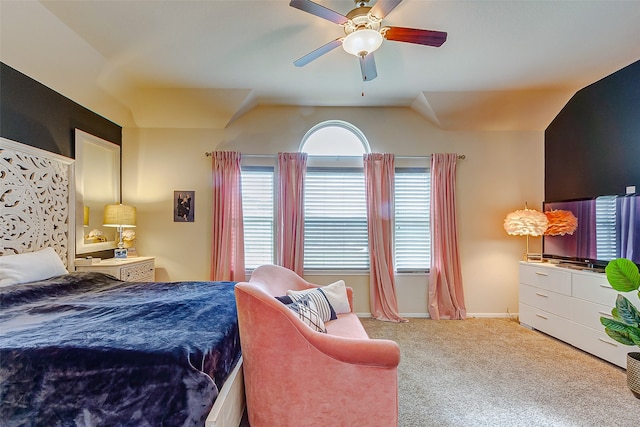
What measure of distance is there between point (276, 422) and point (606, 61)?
4304 mm

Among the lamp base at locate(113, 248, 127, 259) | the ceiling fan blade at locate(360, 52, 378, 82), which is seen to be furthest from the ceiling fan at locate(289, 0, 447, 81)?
the lamp base at locate(113, 248, 127, 259)

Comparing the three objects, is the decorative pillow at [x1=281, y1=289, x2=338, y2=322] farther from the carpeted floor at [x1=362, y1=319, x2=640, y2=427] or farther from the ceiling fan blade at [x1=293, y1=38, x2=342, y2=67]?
the ceiling fan blade at [x1=293, y1=38, x2=342, y2=67]

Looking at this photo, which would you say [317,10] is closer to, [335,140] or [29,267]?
[335,140]

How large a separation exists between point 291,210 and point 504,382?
2.73 metres

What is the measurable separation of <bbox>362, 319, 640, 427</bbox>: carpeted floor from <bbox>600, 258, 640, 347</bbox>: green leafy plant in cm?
44

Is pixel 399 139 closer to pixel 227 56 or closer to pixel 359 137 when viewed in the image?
pixel 359 137

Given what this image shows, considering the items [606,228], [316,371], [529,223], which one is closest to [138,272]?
[316,371]

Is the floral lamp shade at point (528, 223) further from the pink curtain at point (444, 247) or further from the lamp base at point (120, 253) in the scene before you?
the lamp base at point (120, 253)

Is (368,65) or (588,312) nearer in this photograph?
(368,65)

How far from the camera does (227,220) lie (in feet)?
11.7

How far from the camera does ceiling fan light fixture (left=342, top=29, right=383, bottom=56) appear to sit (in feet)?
5.84

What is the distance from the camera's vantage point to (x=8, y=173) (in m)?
2.17

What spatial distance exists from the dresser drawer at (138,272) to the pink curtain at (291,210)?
158cm

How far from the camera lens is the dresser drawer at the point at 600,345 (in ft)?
7.73
